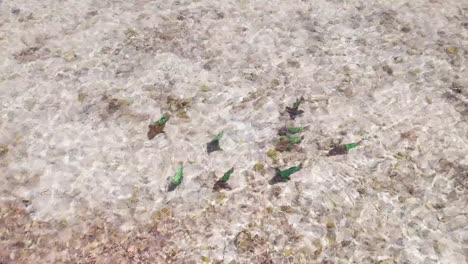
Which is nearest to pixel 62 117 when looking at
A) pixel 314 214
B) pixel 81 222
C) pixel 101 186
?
pixel 101 186

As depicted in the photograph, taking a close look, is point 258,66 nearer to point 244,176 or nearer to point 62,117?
point 244,176

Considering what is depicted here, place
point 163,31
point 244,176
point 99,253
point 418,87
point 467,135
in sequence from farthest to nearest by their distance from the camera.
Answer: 1. point 163,31
2. point 418,87
3. point 467,135
4. point 244,176
5. point 99,253

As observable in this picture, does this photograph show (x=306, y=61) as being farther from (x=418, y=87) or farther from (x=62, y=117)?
(x=62, y=117)

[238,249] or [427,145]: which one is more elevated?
[427,145]

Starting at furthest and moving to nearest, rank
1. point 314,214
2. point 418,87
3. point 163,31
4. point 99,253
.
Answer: point 163,31 → point 418,87 → point 314,214 → point 99,253

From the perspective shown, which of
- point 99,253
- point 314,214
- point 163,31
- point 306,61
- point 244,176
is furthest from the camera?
point 163,31

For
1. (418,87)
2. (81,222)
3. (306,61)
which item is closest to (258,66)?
(306,61)

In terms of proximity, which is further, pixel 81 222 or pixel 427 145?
pixel 427 145
